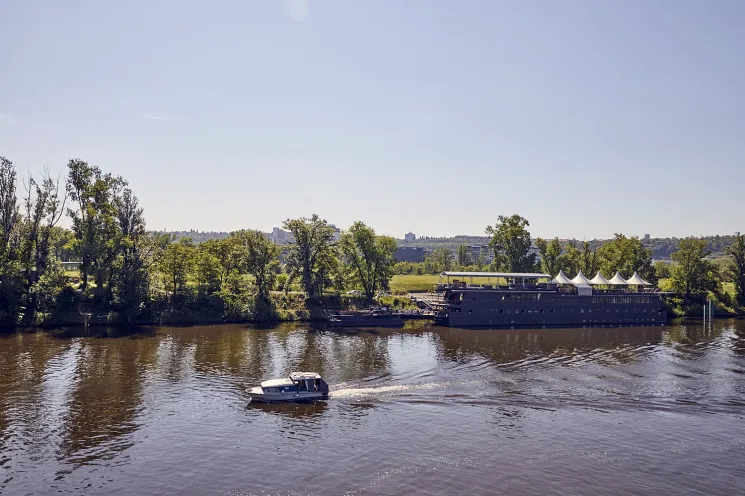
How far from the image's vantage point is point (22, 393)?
5331 centimetres

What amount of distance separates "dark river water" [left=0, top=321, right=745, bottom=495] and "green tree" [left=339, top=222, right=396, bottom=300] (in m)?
47.4

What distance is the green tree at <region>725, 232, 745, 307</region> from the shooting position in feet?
432

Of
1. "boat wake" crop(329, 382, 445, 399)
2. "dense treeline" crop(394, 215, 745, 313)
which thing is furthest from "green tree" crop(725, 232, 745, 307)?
"boat wake" crop(329, 382, 445, 399)

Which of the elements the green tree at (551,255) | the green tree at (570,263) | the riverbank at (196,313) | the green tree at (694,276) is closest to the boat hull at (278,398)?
the riverbank at (196,313)

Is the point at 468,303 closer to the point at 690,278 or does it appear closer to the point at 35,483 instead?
the point at 690,278

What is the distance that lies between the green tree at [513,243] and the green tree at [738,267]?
4692cm

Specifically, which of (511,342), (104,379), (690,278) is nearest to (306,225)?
(511,342)

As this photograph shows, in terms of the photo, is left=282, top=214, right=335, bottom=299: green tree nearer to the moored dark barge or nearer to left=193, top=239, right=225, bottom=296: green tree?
left=193, top=239, right=225, bottom=296: green tree

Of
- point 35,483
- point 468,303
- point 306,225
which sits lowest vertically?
point 35,483

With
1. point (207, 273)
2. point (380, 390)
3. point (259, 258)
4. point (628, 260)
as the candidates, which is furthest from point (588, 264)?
point (380, 390)

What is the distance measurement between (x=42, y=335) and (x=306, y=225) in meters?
52.3

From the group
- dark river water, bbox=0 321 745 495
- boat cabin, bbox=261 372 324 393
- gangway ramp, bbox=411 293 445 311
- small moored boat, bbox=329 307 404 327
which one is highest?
gangway ramp, bbox=411 293 445 311

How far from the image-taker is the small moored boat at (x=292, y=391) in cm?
5325

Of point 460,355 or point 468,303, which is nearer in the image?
point 460,355
